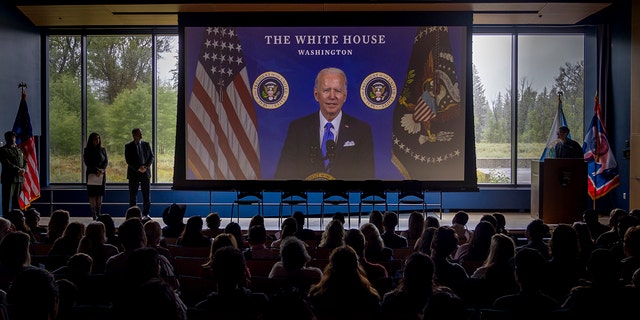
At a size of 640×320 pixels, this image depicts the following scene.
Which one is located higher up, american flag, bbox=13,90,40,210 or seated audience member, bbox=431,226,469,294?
american flag, bbox=13,90,40,210

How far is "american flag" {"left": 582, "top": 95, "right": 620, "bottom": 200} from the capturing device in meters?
11.5

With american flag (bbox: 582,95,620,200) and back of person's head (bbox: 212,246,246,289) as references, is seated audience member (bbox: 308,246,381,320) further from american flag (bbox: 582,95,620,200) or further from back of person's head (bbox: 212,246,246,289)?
american flag (bbox: 582,95,620,200)

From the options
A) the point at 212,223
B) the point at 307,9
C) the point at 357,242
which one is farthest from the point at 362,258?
the point at 307,9

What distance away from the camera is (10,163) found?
33.4 ft

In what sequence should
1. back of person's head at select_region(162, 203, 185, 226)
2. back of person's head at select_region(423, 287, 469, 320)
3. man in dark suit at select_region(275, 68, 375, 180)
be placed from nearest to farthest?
back of person's head at select_region(423, 287, 469, 320), back of person's head at select_region(162, 203, 185, 226), man in dark suit at select_region(275, 68, 375, 180)

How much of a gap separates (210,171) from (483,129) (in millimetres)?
5206

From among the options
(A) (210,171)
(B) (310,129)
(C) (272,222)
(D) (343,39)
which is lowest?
(C) (272,222)

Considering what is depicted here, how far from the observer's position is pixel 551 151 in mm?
11219

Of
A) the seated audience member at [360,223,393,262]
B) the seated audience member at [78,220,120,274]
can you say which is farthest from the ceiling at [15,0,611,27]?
the seated audience member at [78,220,120,274]

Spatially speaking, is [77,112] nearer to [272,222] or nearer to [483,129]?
[272,222]

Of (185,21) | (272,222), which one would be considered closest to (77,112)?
(185,21)

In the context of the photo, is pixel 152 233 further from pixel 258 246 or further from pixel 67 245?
pixel 258 246

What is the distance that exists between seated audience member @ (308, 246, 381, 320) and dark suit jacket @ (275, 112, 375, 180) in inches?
289

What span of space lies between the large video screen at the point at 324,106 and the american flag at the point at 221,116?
0.02 m
